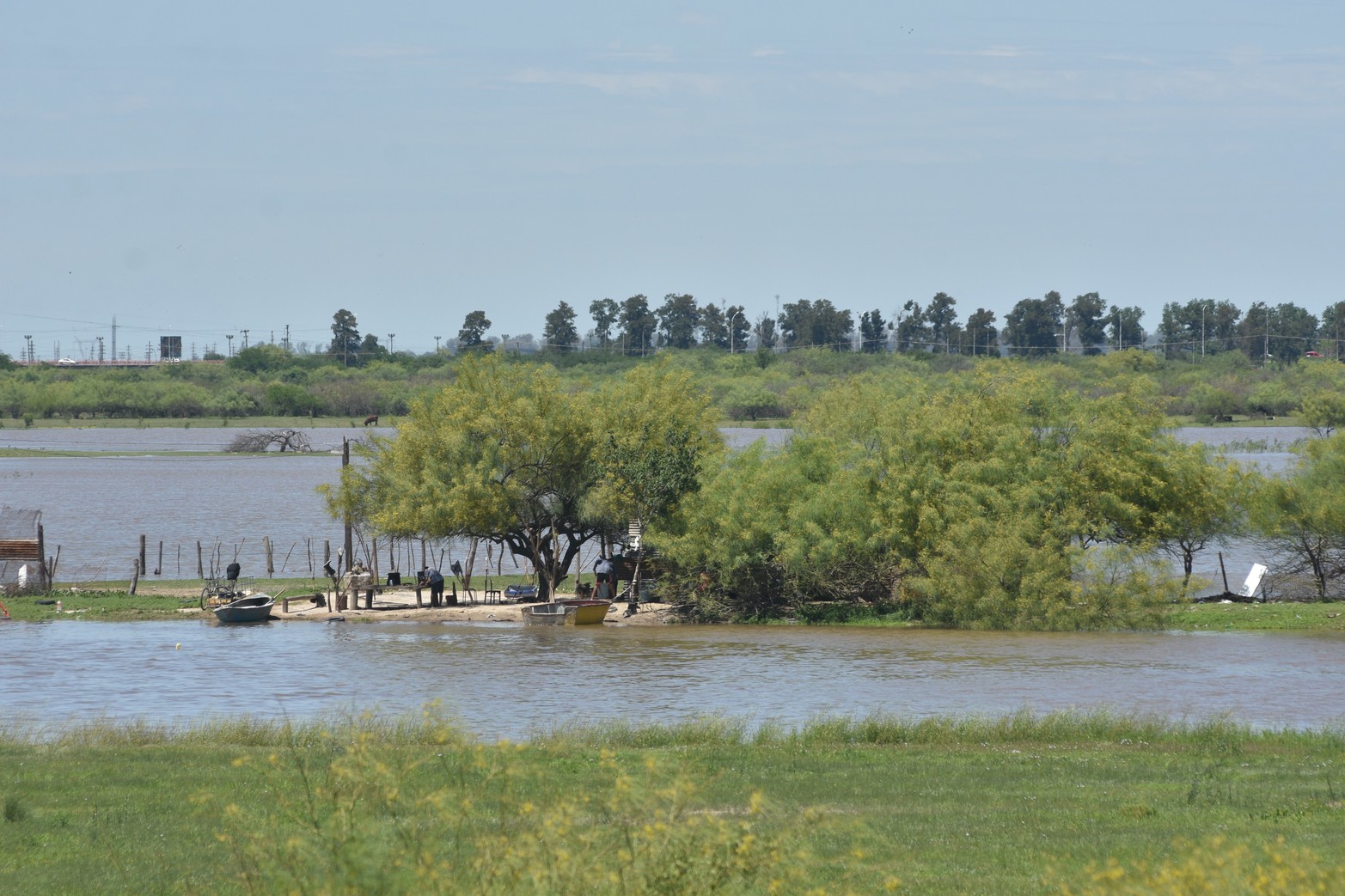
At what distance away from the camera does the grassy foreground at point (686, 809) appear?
8562 mm

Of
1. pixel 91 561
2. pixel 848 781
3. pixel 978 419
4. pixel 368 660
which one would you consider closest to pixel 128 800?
pixel 848 781

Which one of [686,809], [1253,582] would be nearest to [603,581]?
[1253,582]

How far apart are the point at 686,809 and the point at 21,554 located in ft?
160

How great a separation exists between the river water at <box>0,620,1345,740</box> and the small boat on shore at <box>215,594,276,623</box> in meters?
0.48

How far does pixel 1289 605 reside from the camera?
45.6 meters

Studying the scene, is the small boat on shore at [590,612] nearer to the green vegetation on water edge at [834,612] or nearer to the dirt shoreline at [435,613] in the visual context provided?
the dirt shoreline at [435,613]

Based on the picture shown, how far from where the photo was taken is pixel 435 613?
50.3 metres

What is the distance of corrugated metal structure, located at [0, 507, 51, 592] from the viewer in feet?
171

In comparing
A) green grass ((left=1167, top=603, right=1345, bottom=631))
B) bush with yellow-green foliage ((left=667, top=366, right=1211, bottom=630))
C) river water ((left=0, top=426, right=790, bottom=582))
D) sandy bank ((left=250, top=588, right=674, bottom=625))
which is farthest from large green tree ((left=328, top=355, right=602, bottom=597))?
green grass ((left=1167, top=603, right=1345, bottom=631))

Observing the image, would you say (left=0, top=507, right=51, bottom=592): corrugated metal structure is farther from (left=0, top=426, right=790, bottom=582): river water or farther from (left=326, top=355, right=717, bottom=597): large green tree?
(left=326, top=355, right=717, bottom=597): large green tree

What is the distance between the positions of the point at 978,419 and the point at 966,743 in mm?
28349

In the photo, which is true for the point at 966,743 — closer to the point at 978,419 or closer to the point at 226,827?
the point at 226,827

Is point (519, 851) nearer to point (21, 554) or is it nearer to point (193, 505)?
point (21, 554)

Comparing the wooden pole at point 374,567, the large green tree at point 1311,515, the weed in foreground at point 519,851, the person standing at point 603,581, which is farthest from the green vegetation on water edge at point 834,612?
the weed in foreground at point 519,851
